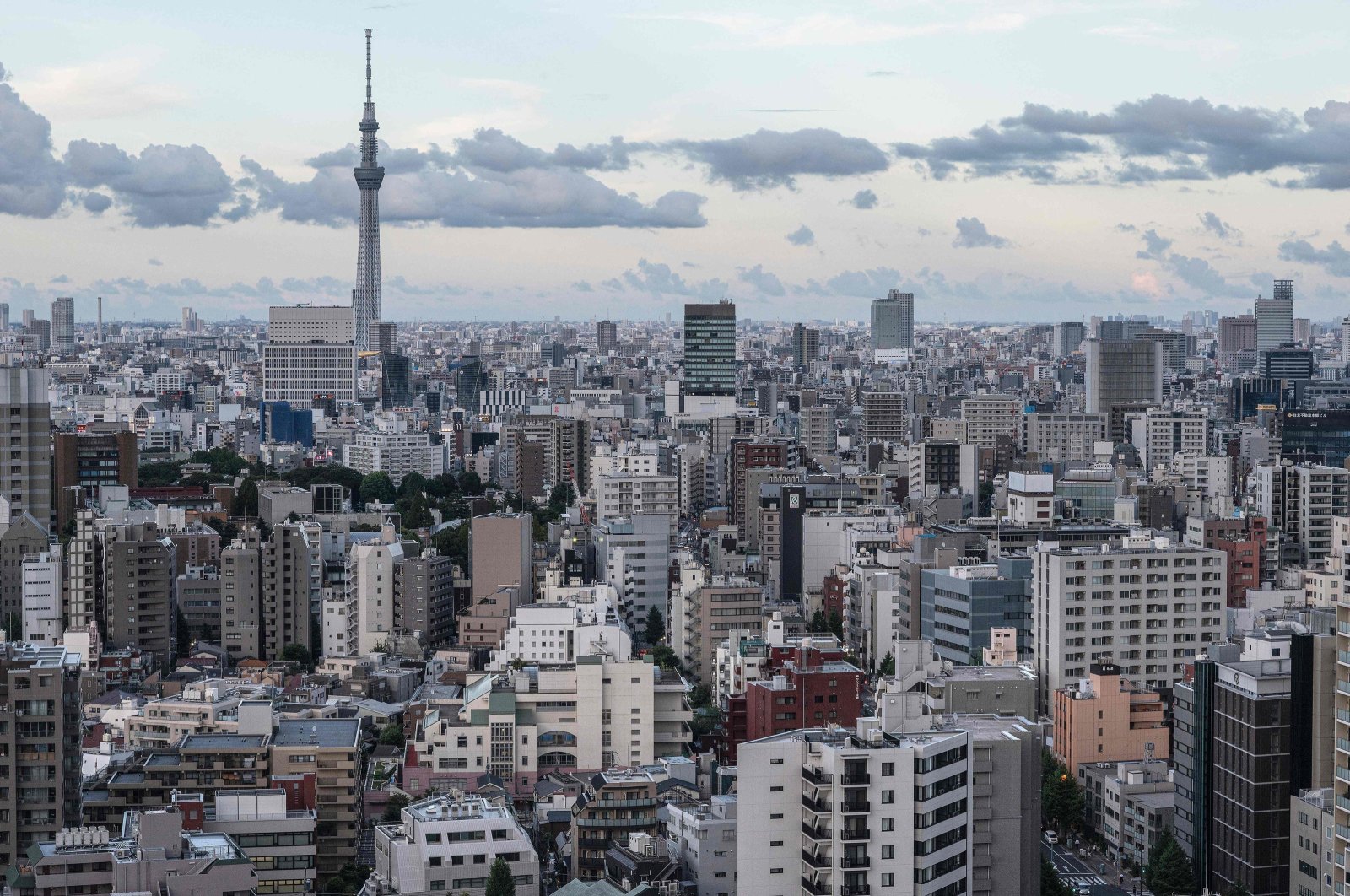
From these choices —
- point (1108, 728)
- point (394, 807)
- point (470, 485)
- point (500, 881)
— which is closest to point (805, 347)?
point (470, 485)

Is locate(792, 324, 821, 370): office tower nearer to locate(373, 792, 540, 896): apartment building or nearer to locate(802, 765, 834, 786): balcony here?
locate(373, 792, 540, 896): apartment building

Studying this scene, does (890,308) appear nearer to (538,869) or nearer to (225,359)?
(225,359)

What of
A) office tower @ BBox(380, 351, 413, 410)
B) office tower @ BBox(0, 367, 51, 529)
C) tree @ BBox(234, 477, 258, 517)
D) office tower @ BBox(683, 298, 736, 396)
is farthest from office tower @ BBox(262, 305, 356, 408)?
office tower @ BBox(0, 367, 51, 529)

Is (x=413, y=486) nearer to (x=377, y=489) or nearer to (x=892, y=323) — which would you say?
(x=377, y=489)

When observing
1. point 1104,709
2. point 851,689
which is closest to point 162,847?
→ point 851,689

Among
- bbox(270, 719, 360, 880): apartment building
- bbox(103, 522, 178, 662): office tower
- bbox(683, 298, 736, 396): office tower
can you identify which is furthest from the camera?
bbox(683, 298, 736, 396): office tower

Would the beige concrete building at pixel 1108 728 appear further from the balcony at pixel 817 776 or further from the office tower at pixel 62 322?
the office tower at pixel 62 322

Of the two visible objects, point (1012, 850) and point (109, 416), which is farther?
point (109, 416)
